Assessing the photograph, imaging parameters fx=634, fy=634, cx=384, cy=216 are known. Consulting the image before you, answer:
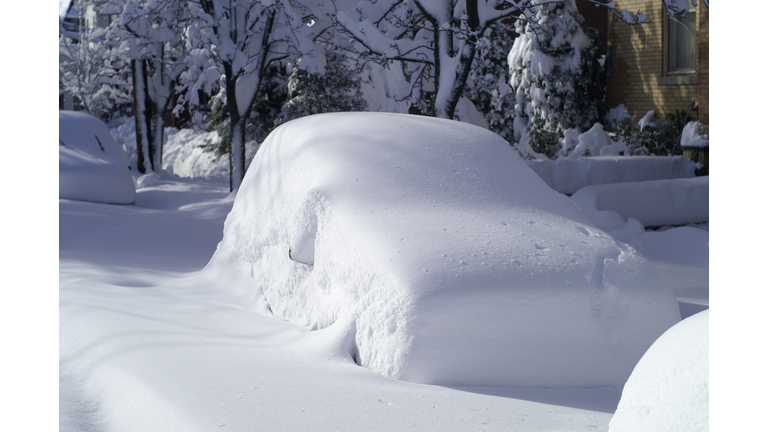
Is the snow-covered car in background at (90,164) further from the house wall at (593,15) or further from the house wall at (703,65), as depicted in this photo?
the house wall at (593,15)

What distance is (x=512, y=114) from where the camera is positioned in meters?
17.2

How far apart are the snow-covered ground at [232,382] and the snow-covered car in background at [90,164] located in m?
4.61

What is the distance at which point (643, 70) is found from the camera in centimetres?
1419

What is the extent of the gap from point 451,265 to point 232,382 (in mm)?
995

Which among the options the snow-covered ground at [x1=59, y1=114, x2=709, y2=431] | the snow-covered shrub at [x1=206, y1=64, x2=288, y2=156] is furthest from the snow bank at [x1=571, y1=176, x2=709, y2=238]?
the snow-covered shrub at [x1=206, y1=64, x2=288, y2=156]

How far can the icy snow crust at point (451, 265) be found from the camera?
2547 millimetres

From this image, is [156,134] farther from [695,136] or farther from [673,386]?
[673,386]

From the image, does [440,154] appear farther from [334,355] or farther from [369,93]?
[369,93]

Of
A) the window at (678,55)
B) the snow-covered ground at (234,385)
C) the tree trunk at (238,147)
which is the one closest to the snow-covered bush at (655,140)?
the window at (678,55)

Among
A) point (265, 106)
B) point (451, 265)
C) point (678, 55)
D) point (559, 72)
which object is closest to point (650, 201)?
point (451, 265)

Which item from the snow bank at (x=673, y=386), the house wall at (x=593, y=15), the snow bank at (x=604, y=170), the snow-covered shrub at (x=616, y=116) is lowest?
the snow bank at (x=673, y=386)
